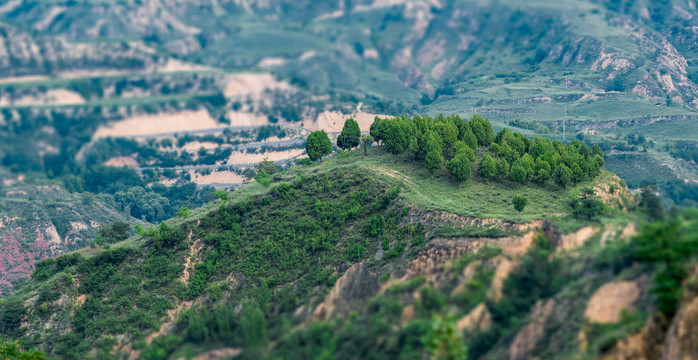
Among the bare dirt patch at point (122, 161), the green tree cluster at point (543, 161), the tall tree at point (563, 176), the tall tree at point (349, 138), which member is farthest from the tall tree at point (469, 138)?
the bare dirt patch at point (122, 161)

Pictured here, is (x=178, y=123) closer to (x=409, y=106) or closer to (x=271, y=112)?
(x=271, y=112)

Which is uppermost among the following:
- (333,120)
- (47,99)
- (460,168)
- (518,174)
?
(47,99)

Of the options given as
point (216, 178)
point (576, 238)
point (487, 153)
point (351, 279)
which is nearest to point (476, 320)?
point (576, 238)

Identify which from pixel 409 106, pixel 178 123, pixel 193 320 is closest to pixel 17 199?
pixel 178 123

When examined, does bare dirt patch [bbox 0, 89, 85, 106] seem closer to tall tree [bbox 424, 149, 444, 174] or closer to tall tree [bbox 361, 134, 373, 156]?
tall tree [bbox 361, 134, 373, 156]

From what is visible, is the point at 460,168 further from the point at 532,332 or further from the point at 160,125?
the point at 160,125
